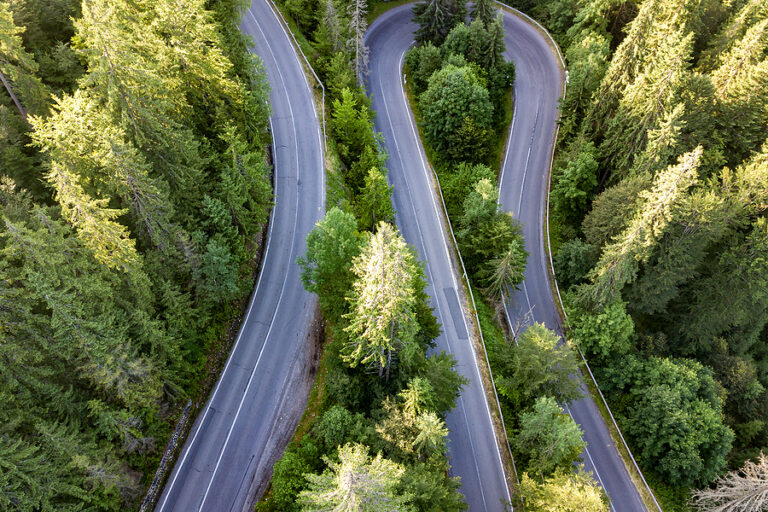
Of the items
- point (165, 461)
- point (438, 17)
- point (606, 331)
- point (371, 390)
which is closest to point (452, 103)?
point (438, 17)

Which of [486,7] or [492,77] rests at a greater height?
[486,7]

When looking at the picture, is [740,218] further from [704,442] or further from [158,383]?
[158,383]

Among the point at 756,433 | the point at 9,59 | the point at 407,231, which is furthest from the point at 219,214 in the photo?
the point at 756,433

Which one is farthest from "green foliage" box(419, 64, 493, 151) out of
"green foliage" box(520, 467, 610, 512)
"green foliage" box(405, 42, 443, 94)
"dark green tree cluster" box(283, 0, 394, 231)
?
"green foliage" box(520, 467, 610, 512)

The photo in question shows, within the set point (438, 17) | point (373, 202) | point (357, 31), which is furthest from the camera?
point (438, 17)

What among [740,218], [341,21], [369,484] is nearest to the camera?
[369,484]

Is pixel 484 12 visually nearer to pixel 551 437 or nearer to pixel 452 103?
pixel 452 103
